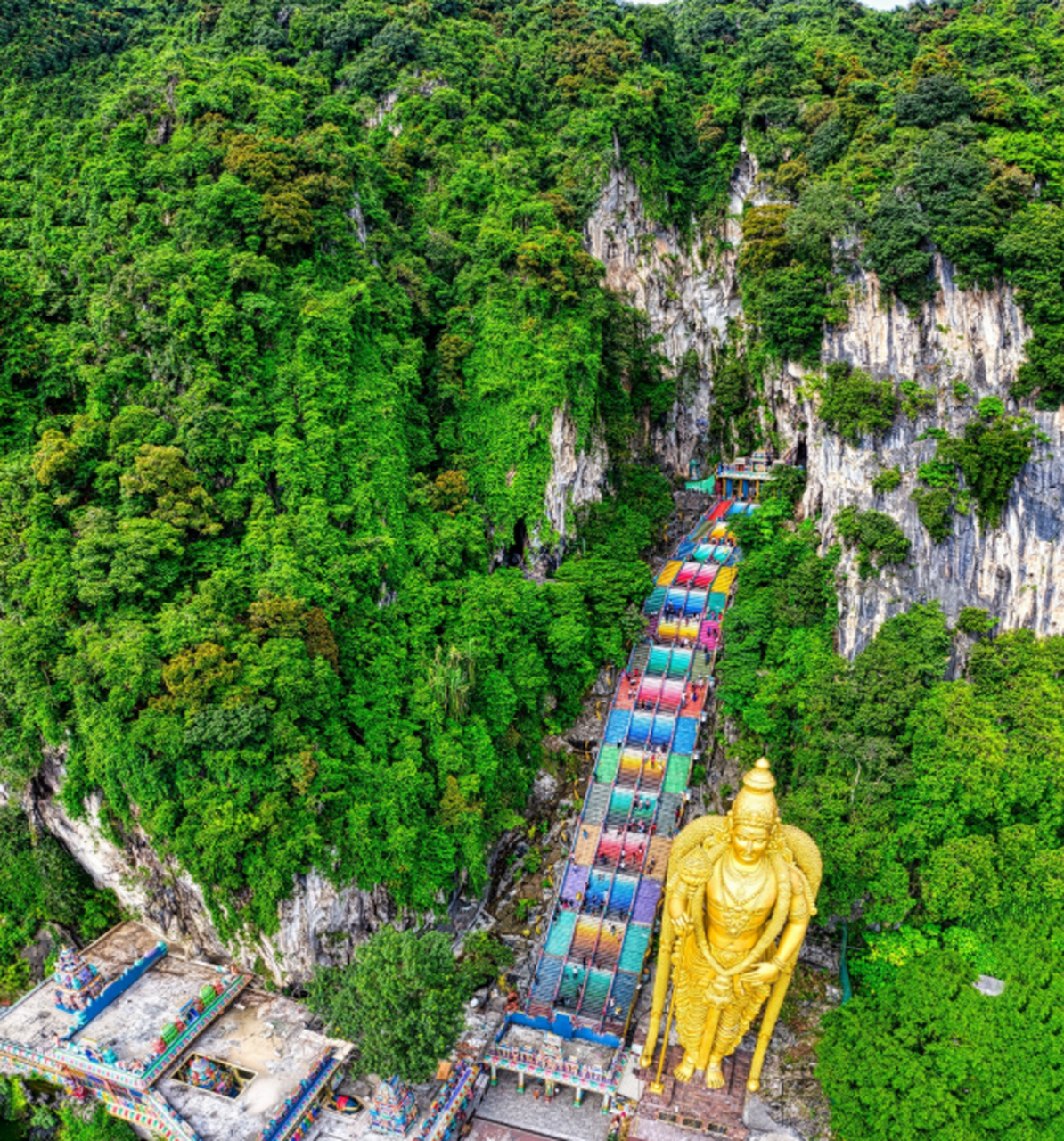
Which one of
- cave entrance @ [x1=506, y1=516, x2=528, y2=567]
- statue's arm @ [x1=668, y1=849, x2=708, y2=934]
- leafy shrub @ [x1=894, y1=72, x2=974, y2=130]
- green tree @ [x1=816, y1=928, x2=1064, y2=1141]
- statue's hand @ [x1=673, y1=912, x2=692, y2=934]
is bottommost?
green tree @ [x1=816, y1=928, x2=1064, y2=1141]

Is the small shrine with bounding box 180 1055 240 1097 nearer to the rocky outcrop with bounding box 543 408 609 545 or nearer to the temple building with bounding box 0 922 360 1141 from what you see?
the temple building with bounding box 0 922 360 1141

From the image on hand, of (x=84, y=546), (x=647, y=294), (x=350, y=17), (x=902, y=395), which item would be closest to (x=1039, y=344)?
(x=902, y=395)

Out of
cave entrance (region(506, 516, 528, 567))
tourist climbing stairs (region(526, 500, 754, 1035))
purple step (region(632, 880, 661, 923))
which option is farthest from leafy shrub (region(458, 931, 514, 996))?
cave entrance (region(506, 516, 528, 567))

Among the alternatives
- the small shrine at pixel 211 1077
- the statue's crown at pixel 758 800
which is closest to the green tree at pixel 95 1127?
the small shrine at pixel 211 1077

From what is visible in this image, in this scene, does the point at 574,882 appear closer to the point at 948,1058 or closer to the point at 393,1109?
the point at 393,1109

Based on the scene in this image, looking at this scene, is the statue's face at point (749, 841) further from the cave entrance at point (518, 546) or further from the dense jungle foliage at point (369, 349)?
the cave entrance at point (518, 546)

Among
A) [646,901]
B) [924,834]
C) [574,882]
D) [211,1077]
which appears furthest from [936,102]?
[211,1077]

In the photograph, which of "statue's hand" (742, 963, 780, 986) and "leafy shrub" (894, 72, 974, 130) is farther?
"leafy shrub" (894, 72, 974, 130)
